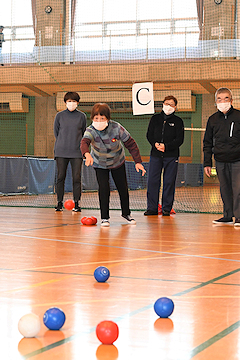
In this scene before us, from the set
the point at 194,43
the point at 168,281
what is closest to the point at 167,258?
the point at 168,281

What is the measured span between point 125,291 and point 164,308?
45 centimetres

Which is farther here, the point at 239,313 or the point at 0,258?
the point at 0,258

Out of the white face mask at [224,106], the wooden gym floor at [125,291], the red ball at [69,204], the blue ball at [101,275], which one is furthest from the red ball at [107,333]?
the red ball at [69,204]

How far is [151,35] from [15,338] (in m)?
17.0

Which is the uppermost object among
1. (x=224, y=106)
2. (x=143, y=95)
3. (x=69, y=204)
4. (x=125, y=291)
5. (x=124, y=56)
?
(x=124, y=56)

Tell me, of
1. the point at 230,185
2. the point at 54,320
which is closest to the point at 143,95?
the point at 230,185

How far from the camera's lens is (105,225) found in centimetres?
479

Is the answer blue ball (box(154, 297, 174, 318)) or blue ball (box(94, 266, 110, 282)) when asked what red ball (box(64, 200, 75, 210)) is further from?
blue ball (box(154, 297, 174, 318))

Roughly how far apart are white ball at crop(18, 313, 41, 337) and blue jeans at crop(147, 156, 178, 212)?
464 cm

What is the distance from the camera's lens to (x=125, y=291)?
212 cm

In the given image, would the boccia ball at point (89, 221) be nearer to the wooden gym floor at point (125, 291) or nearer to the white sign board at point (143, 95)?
the wooden gym floor at point (125, 291)

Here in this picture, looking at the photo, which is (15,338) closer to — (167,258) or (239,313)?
(239,313)

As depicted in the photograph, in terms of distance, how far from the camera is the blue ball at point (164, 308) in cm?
168

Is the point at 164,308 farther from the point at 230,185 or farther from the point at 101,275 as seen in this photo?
the point at 230,185
